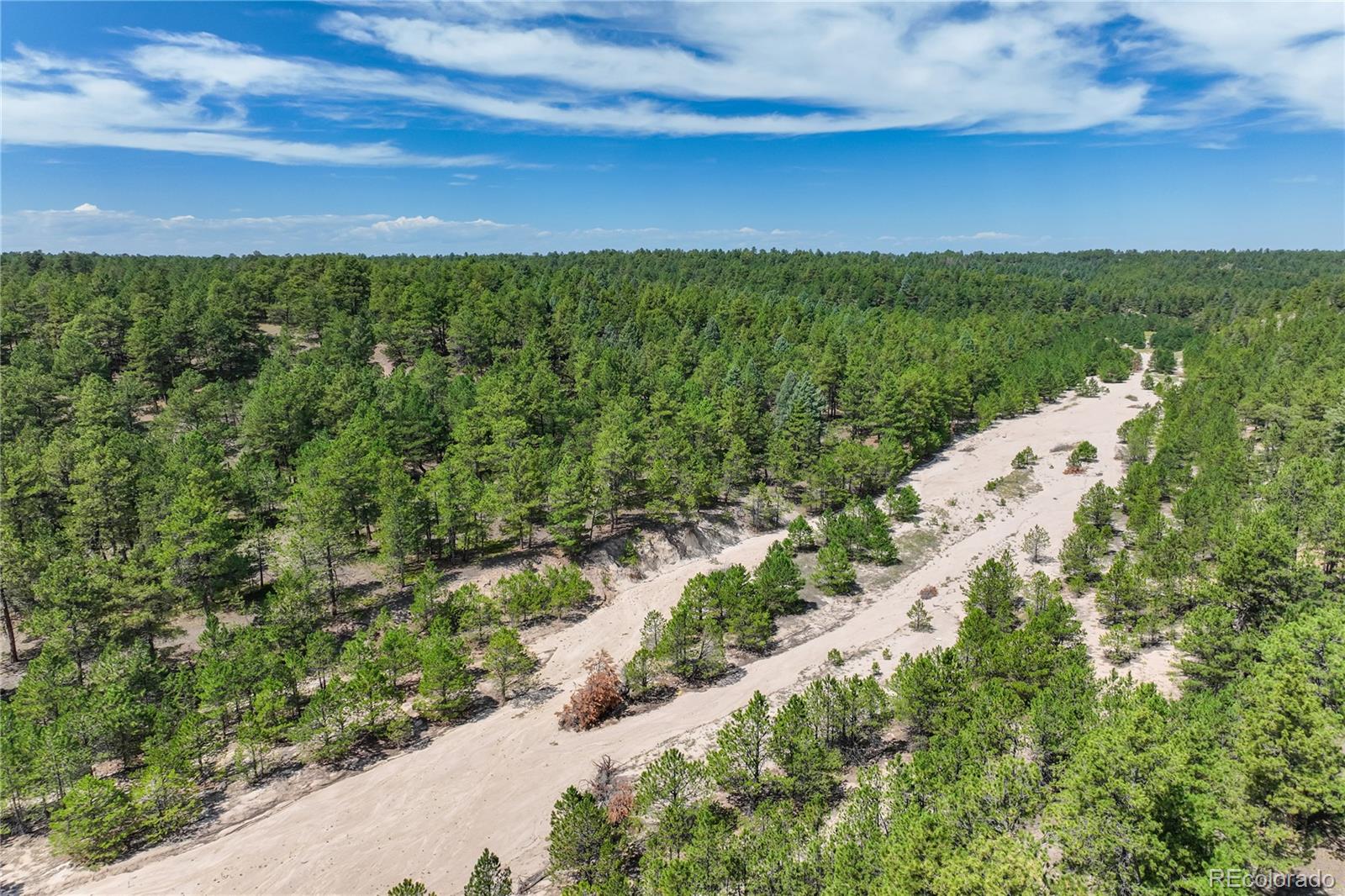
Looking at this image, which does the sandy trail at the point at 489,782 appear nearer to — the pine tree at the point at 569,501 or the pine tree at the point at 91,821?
the pine tree at the point at 91,821

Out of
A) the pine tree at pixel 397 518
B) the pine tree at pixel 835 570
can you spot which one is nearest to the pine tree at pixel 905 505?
the pine tree at pixel 835 570

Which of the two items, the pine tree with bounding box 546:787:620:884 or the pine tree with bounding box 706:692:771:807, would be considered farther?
the pine tree with bounding box 706:692:771:807

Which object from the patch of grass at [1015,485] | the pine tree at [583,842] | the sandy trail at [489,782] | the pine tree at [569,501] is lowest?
the sandy trail at [489,782]

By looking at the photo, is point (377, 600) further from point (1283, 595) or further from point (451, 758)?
point (1283, 595)

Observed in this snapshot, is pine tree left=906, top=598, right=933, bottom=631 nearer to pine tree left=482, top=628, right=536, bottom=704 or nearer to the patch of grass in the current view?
pine tree left=482, top=628, right=536, bottom=704

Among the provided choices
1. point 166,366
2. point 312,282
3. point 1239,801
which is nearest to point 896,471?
point 1239,801

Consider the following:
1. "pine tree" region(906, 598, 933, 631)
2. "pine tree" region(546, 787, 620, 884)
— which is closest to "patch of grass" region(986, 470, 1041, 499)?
"pine tree" region(906, 598, 933, 631)
